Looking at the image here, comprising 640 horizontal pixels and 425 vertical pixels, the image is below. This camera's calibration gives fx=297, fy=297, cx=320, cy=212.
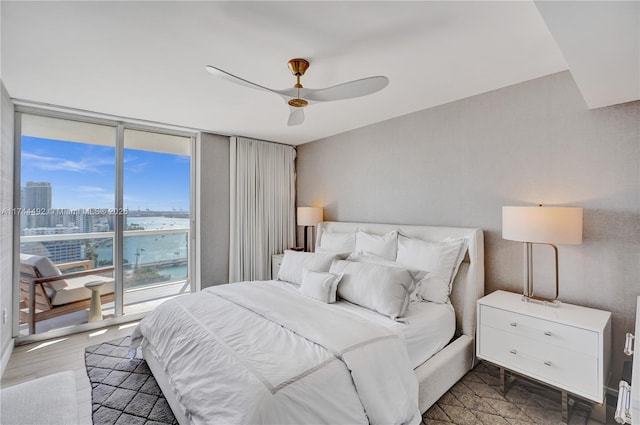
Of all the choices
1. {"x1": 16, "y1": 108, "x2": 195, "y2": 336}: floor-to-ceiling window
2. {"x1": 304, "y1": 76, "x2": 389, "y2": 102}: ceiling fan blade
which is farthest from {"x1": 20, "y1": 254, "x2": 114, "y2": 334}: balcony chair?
{"x1": 304, "y1": 76, "x2": 389, "y2": 102}: ceiling fan blade

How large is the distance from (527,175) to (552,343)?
1.31 meters

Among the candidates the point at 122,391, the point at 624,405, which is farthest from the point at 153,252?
the point at 624,405

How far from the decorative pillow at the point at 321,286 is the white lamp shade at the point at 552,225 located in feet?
4.80

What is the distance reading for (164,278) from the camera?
4.07 m

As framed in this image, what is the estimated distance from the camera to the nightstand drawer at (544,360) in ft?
5.93

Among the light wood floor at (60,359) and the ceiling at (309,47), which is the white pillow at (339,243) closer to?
the ceiling at (309,47)

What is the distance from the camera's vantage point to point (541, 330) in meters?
2.00

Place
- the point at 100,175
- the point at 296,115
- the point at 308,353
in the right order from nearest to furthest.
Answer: the point at 308,353 → the point at 296,115 → the point at 100,175

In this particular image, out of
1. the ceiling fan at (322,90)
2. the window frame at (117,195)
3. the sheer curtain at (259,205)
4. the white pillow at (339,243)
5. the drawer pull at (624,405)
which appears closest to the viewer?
the drawer pull at (624,405)

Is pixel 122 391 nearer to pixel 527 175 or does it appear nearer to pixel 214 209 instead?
pixel 214 209

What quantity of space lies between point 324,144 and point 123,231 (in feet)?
9.51

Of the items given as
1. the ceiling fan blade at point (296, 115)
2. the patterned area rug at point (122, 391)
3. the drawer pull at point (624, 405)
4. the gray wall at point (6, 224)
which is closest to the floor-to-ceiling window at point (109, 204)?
the gray wall at point (6, 224)

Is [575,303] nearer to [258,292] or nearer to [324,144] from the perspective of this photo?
[258,292]

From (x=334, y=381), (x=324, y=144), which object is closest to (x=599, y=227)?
(x=334, y=381)
